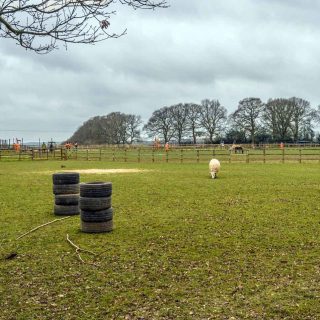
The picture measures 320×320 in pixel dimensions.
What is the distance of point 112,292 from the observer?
5754mm

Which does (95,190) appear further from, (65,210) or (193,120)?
(193,120)

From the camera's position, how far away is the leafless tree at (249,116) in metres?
87.1

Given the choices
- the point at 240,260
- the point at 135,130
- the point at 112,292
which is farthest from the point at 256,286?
the point at 135,130

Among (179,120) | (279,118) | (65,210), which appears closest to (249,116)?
(279,118)

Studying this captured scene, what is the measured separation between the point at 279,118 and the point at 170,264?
8094 centimetres

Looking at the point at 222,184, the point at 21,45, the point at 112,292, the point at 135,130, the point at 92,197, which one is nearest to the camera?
the point at 21,45

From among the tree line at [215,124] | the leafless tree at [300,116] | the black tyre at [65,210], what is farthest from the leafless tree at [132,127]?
the black tyre at [65,210]

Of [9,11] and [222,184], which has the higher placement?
[9,11]

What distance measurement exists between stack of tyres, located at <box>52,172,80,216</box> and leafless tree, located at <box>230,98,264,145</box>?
77.5m

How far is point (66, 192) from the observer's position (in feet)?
36.4

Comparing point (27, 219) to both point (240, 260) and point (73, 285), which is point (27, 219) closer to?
point (73, 285)

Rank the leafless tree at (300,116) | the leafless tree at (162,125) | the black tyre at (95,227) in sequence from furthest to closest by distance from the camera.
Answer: the leafless tree at (162,125) → the leafless tree at (300,116) → the black tyre at (95,227)

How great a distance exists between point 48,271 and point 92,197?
253 centimetres

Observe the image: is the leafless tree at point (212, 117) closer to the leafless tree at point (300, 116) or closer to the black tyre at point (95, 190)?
the leafless tree at point (300, 116)
